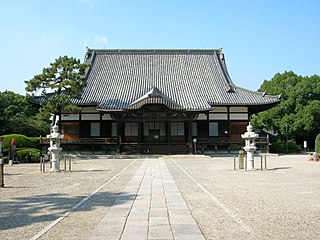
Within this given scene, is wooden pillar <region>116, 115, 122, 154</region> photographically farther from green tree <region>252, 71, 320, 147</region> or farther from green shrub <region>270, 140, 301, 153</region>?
green tree <region>252, 71, 320, 147</region>

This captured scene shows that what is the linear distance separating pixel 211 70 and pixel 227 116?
788cm

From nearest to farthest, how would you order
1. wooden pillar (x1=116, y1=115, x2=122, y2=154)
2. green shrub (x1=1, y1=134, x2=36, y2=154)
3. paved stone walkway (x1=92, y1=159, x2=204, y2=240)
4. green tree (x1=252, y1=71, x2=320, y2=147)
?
paved stone walkway (x1=92, y1=159, x2=204, y2=240)
green shrub (x1=1, y1=134, x2=36, y2=154)
wooden pillar (x1=116, y1=115, x2=122, y2=154)
green tree (x1=252, y1=71, x2=320, y2=147)

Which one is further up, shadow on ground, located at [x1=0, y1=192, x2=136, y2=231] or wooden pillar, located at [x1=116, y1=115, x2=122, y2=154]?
wooden pillar, located at [x1=116, y1=115, x2=122, y2=154]

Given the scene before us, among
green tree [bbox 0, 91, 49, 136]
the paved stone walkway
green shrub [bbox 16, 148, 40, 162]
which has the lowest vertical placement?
the paved stone walkway

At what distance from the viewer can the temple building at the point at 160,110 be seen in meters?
29.7

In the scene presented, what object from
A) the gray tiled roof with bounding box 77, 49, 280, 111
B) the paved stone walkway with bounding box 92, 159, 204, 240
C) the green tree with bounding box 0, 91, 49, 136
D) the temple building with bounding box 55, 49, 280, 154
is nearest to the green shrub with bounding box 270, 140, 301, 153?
the temple building with bounding box 55, 49, 280, 154

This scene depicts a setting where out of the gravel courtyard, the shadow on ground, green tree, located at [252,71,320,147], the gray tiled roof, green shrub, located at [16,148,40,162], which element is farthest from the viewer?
green tree, located at [252,71,320,147]

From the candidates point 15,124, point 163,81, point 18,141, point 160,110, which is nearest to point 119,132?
point 160,110

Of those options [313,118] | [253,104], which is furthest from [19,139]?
[313,118]

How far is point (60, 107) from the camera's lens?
27.4m

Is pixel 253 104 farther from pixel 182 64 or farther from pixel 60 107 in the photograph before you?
pixel 60 107

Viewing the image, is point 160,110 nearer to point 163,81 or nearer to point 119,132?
point 119,132

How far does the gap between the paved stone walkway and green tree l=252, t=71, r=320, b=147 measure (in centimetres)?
3818

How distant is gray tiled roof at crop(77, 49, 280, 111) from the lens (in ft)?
103
